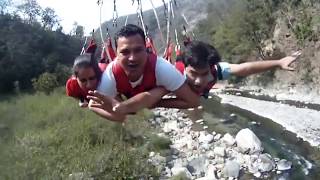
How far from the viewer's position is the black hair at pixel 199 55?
7.70 feet

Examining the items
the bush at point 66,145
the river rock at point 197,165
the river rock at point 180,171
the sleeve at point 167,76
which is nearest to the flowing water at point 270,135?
the river rock at point 197,165

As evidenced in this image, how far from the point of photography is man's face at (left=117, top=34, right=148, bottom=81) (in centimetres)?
209

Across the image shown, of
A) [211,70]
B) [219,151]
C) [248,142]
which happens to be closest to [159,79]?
[211,70]

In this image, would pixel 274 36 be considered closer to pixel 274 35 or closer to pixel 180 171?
pixel 274 35

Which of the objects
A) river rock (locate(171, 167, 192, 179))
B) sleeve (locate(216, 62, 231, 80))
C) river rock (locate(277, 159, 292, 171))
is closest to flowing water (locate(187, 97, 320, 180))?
river rock (locate(277, 159, 292, 171))

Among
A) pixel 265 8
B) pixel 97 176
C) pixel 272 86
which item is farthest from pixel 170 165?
pixel 265 8

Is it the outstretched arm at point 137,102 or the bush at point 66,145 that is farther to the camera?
the bush at point 66,145

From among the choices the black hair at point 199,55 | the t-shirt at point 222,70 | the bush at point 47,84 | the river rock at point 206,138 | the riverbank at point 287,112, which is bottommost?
the river rock at point 206,138

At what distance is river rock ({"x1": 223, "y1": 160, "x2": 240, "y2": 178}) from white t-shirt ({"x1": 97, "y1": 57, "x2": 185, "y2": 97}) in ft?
23.6

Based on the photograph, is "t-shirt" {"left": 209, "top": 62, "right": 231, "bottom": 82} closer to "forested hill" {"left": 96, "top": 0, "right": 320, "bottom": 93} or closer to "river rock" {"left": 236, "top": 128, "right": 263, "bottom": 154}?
"river rock" {"left": 236, "top": 128, "right": 263, "bottom": 154}

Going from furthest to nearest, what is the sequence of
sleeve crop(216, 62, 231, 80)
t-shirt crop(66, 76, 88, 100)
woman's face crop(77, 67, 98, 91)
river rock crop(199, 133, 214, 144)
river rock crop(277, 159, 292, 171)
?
river rock crop(199, 133, 214, 144), river rock crop(277, 159, 292, 171), sleeve crop(216, 62, 231, 80), t-shirt crop(66, 76, 88, 100), woman's face crop(77, 67, 98, 91)

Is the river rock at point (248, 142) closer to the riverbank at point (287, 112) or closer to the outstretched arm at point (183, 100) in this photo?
the riverbank at point (287, 112)

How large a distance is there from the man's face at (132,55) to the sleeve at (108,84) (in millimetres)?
80

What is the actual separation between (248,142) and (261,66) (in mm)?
8073
